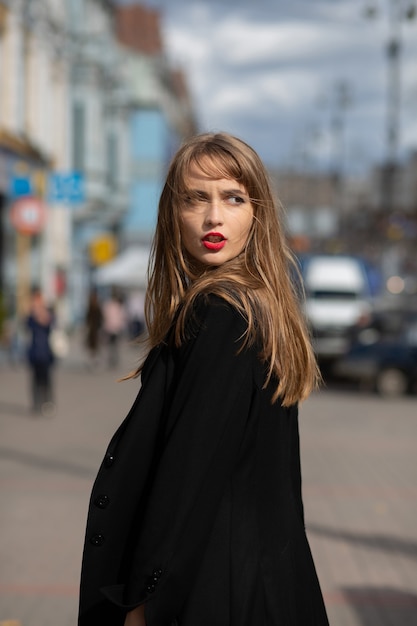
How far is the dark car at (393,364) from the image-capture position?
59.5 feet

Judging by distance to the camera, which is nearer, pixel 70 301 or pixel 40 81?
pixel 40 81

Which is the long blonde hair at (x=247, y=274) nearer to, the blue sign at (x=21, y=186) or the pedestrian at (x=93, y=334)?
the pedestrian at (x=93, y=334)

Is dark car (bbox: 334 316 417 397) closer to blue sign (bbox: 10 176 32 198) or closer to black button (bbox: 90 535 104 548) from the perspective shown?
blue sign (bbox: 10 176 32 198)

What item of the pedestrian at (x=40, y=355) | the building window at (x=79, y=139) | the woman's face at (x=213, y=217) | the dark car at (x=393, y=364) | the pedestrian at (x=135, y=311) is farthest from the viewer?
the building window at (x=79, y=139)

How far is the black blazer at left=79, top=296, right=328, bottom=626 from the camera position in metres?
2.27

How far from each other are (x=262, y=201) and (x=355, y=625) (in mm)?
3433

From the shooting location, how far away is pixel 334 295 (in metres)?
27.4

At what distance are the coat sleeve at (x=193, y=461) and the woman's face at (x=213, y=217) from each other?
0.67 feet

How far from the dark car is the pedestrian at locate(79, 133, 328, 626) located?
15.8 metres

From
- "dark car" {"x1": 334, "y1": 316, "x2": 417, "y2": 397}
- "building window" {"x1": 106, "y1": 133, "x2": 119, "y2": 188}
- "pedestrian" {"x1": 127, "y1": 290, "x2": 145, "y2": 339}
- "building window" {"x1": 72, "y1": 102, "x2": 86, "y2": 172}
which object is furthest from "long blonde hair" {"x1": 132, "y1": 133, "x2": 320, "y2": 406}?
"building window" {"x1": 106, "y1": 133, "x2": 119, "y2": 188}

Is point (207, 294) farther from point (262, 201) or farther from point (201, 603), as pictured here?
point (201, 603)

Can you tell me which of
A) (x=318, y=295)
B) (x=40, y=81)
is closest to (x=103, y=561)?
(x=318, y=295)

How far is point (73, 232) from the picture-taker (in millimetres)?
39719

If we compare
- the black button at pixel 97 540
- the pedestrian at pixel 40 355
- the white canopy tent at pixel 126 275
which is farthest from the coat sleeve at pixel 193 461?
the white canopy tent at pixel 126 275
